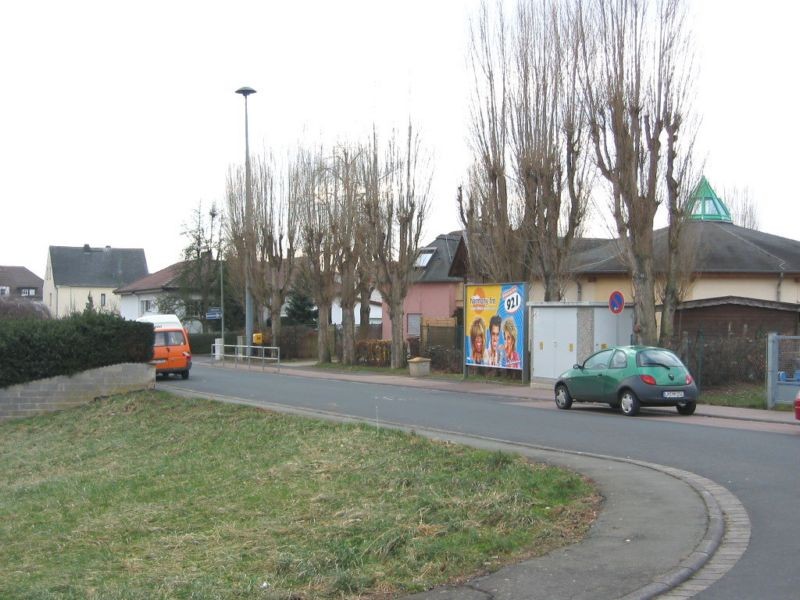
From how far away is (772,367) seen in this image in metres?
20.9

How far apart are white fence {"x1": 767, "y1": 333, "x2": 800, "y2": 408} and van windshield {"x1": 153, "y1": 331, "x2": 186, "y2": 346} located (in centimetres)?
2179

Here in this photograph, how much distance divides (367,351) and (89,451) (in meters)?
25.3

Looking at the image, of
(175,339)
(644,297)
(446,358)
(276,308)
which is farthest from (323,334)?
(644,297)

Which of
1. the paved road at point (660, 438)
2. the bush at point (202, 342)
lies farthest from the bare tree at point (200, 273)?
the paved road at point (660, 438)

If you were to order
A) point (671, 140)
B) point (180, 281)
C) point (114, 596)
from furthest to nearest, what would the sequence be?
point (180, 281) < point (671, 140) < point (114, 596)

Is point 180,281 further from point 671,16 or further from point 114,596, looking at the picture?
point 114,596

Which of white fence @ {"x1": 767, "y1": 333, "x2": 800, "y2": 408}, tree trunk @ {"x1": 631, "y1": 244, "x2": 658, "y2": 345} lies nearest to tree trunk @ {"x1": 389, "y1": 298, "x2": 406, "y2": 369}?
tree trunk @ {"x1": 631, "y1": 244, "x2": 658, "y2": 345}

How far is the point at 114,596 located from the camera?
6.91 metres

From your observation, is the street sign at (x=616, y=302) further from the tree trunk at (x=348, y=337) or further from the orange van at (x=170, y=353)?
the tree trunk at (x=348, y=337)

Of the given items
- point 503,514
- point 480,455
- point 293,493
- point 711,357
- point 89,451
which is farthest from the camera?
point 711,357

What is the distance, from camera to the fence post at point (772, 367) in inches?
821

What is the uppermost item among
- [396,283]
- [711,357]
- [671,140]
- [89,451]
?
[671,140]

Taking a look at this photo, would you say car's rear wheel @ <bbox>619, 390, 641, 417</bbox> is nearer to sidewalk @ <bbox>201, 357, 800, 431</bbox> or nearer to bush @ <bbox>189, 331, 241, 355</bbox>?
sidewalk @ <bbox>201, 357, 800, 431</bbox>

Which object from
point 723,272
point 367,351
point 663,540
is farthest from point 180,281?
point 663,540
